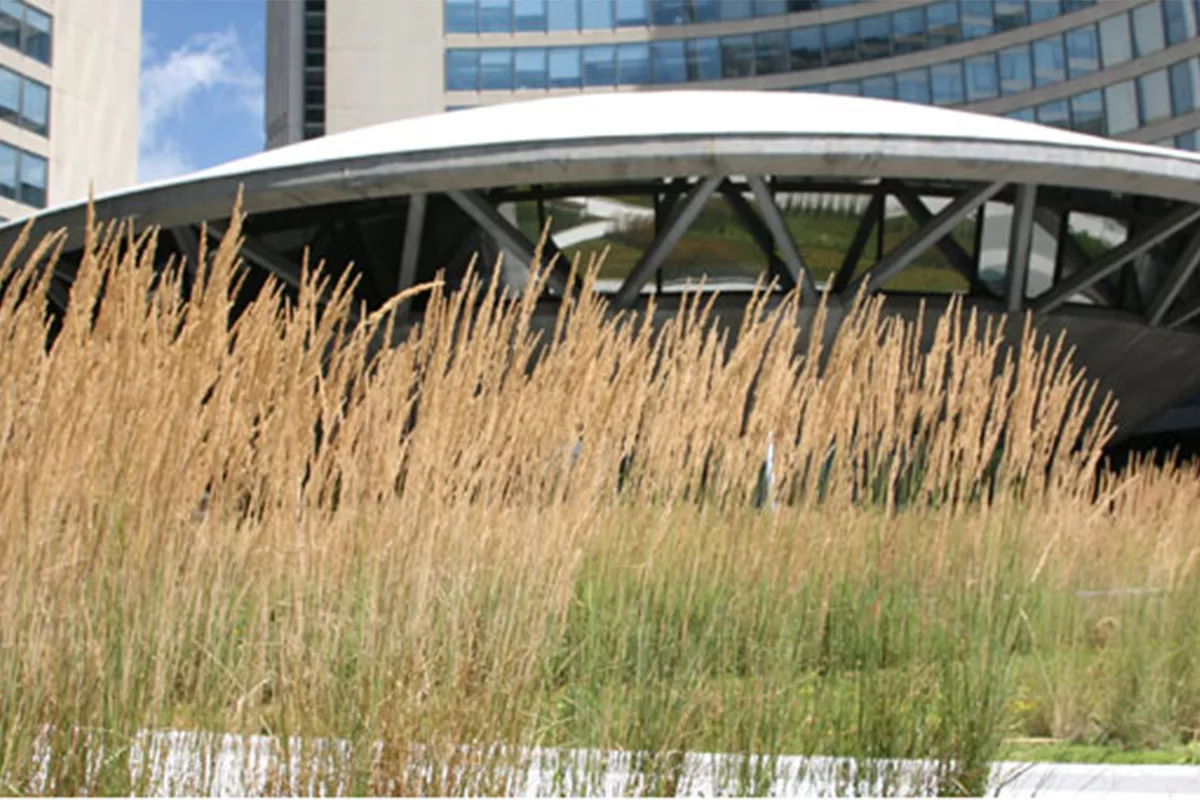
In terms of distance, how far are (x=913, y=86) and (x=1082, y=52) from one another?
201 inches

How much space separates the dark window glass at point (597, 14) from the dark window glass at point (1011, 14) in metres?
12.1

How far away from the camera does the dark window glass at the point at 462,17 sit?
41.0m

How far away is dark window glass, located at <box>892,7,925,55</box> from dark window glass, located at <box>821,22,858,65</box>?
1.36 metres

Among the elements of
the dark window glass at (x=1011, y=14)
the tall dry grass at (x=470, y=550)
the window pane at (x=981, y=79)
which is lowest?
the tall dry grass at (x=470, y=550)

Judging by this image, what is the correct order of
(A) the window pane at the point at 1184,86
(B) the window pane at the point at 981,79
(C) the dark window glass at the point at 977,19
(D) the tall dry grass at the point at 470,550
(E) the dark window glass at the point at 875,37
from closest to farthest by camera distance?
(D) the tall dry grass at the point at 470,550
(A) the window pane at the point at 1184,86
(B) the window pane at the point at 981,79
(C) the dark window glass at the point at 977,19
(E) the dark window glass at the point at 875,37

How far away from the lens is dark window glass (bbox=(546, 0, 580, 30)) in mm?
40406

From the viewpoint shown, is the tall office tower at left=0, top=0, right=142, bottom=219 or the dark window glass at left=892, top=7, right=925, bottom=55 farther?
the dark window glass at left=892, top=7, right=925, bottom=55

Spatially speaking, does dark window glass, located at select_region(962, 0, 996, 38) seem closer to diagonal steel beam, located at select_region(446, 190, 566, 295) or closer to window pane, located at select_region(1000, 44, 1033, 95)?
window pane, located at select_region(1000, 44, 1033, 95)

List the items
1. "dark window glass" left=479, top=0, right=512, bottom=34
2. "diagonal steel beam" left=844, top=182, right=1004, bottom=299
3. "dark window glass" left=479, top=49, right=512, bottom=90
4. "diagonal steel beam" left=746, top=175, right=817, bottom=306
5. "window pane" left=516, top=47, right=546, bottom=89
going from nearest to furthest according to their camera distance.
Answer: "diagonal steel beam" left=746, top=175, right=817, bottom=306 < "diagonal steel beam" left=844, top=182, right=1004, bottom=299 < "window pane" left=516, top=47, right=546, bottom=89 < "dark window glass" left=479, top=49, right=512, bottom=90 < "dark window glass" left=479, top=0, right=512, bottom=34

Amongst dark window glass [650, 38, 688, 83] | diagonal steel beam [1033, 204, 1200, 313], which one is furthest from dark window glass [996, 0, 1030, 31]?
diagonal steel beam [1033, 204, 1200, 313]

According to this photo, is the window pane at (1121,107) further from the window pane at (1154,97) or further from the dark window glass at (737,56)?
the dark window glass at (737,56)

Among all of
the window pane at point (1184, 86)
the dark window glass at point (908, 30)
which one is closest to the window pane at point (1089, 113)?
the window pane at point (1184, 86)

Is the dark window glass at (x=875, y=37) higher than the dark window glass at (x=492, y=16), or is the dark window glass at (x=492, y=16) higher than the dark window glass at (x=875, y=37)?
the dark window glass at (x=492, y=16)

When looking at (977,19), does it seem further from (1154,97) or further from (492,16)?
(492,16)
